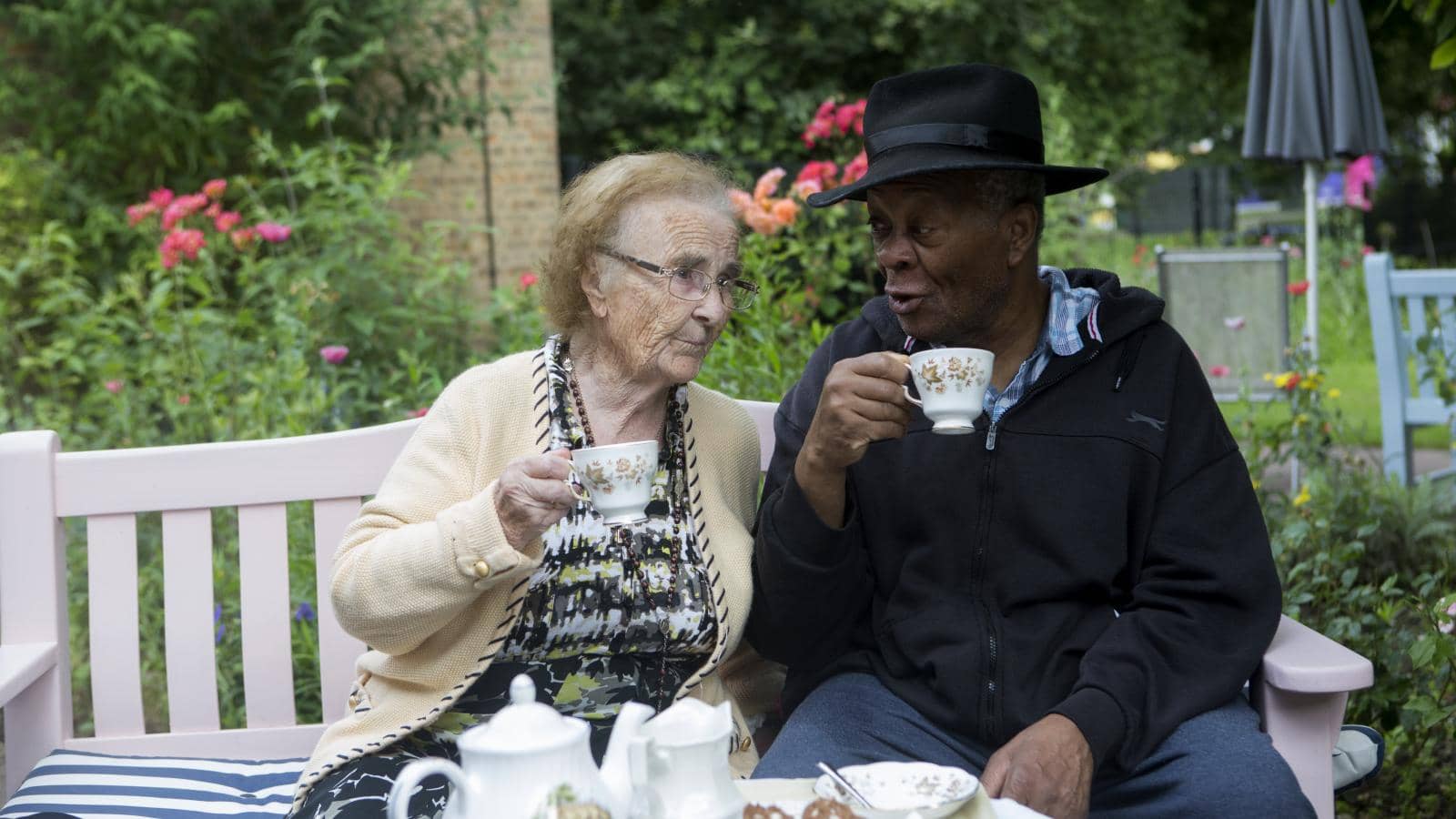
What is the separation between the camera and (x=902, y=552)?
2717 millimetres

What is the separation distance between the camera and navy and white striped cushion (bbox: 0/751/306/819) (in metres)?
2.56

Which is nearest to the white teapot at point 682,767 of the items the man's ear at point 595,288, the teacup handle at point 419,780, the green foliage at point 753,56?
the teacup handle at point 419,780

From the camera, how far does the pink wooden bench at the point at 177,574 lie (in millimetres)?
2867

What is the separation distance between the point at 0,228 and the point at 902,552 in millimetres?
5866

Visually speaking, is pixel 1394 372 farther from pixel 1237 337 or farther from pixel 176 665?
pixel 176 665

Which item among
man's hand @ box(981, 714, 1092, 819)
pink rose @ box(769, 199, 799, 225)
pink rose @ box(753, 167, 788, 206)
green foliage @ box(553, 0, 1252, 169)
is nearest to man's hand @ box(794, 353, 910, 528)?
man's hand @ box(981, 714, 1092, 819)

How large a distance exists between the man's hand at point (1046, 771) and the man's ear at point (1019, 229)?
87 centimetres

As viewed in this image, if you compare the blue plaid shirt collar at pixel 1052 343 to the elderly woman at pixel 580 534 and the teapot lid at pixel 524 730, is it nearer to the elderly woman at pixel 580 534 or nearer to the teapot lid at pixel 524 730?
the elderly woman at pixel 580 534

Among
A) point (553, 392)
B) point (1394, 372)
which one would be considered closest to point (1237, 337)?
point (1394, 372)

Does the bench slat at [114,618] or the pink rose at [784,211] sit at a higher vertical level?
the pink rose at [784,211]

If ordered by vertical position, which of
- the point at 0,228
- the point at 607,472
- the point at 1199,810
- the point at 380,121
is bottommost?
the point at 1199,810

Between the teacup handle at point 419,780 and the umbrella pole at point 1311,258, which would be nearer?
the teacup handle at point 419,780

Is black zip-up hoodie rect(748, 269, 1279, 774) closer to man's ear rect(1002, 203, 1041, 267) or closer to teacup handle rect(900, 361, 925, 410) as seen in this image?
man's ear rect(1002, 203, 1041, 267)

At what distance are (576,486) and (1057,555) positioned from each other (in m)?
0.89
